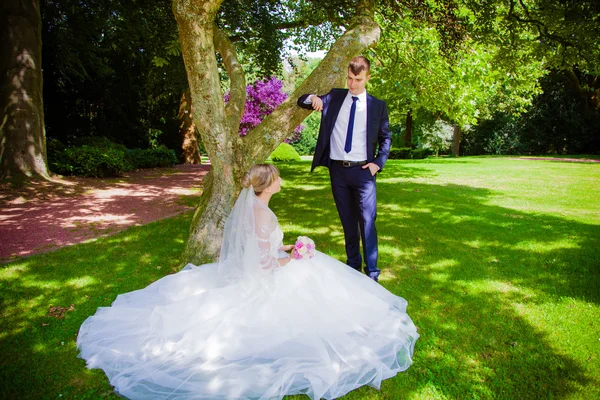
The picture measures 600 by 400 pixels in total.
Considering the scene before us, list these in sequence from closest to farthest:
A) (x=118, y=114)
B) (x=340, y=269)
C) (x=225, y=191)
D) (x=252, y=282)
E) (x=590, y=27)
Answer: (x=252, y=282), (x=340, y=269), (x=225, y=191), (x=590, y=27), (x=118, y=114)

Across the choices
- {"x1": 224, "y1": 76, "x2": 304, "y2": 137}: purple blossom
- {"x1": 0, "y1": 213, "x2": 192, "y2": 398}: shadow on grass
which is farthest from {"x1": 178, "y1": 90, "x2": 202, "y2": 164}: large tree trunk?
{"x1": 0, "y1": 213, "x2": 192, "y2": 398}: shadow on grass

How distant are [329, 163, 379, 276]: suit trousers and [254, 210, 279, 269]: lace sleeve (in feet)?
4.37

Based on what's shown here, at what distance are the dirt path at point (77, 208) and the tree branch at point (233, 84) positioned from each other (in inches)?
147

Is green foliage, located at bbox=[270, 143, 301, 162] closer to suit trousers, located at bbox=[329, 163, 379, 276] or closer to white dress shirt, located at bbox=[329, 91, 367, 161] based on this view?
suit trousers, located at bbox=[329, 163, 379, 276]

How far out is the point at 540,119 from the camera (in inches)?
1087

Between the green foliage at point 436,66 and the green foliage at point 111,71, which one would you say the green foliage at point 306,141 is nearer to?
the green foliage at point 111,71

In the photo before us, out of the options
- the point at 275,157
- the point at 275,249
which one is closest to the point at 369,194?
the point at 275,249

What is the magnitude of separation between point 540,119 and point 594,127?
136 inches

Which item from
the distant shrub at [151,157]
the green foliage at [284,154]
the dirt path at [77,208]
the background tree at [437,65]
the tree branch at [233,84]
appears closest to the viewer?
the tree branch at [233,84]

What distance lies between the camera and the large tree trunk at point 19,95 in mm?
10758

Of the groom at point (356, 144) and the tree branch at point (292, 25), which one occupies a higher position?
the tree branch at point (292, 25)

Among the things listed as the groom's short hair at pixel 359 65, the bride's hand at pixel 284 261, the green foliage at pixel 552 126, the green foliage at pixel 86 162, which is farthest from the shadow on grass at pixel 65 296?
the green foliage at pixel 552 126

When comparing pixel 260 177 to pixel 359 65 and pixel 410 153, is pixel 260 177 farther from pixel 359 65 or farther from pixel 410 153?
pixel 410 153

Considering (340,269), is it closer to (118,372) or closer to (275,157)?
(118,372)
